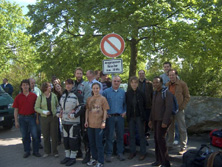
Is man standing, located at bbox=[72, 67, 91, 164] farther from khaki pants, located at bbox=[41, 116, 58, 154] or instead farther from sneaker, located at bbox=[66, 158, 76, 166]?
khaki pants, located at bbox=[41, 116, 58, 154]

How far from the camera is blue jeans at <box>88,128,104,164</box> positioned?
17.1 feet

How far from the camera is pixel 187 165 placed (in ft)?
14.4

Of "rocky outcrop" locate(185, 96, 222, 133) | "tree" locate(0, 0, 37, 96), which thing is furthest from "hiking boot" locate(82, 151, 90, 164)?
"tree" locate(0, 0, 37, 96)

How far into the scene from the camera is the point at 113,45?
640 centimetres

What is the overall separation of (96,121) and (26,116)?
2.03 metres

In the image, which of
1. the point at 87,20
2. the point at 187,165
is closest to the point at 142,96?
the point at 187,165

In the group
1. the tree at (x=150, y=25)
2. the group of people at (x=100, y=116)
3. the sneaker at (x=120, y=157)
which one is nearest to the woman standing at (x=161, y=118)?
the group of people at (x=100, y=116)

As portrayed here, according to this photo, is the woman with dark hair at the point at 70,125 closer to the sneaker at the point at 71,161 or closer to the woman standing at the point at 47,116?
the sneaker at the point at 71,161

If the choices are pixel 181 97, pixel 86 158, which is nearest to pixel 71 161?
pixel 86 158

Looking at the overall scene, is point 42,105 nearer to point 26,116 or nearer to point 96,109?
point 26,116

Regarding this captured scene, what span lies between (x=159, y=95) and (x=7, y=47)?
2682 cm

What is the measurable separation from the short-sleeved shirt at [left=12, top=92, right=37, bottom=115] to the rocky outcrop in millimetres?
4441

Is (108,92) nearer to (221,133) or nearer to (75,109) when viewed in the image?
(75,109)

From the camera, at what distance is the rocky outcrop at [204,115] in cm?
693
